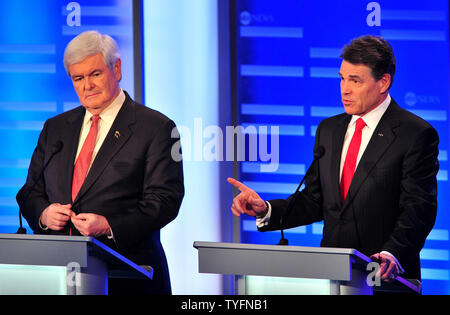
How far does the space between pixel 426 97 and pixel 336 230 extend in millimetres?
1803

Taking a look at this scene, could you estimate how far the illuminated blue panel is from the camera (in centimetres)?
491

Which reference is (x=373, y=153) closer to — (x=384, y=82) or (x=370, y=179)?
(x=370, y=179)

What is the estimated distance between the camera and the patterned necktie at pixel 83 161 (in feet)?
10.6

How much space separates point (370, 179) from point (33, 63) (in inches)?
106

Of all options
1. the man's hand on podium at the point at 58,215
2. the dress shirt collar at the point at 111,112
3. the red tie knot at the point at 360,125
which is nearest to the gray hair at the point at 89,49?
the dress shirt collar at the point at 111,112

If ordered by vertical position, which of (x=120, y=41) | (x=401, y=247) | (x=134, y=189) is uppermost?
(x=120, y=41)

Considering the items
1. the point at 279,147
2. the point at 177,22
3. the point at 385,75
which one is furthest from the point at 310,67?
the point at 385,75

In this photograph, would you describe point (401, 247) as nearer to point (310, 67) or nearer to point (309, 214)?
point (309, 214)

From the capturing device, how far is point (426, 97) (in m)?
4.61

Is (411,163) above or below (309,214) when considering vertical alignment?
above

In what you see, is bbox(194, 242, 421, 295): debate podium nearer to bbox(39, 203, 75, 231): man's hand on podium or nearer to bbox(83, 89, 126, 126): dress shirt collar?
bbox(39, 203, 75, 231): man's hand on podium

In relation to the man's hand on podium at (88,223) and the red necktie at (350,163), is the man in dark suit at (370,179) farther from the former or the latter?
the man's hand on podium at (88,223)

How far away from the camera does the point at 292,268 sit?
2.36 metres

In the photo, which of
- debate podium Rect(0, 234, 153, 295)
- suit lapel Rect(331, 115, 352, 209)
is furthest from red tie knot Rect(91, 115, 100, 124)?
suit lapel Rect(331, 115, 352, 209)
